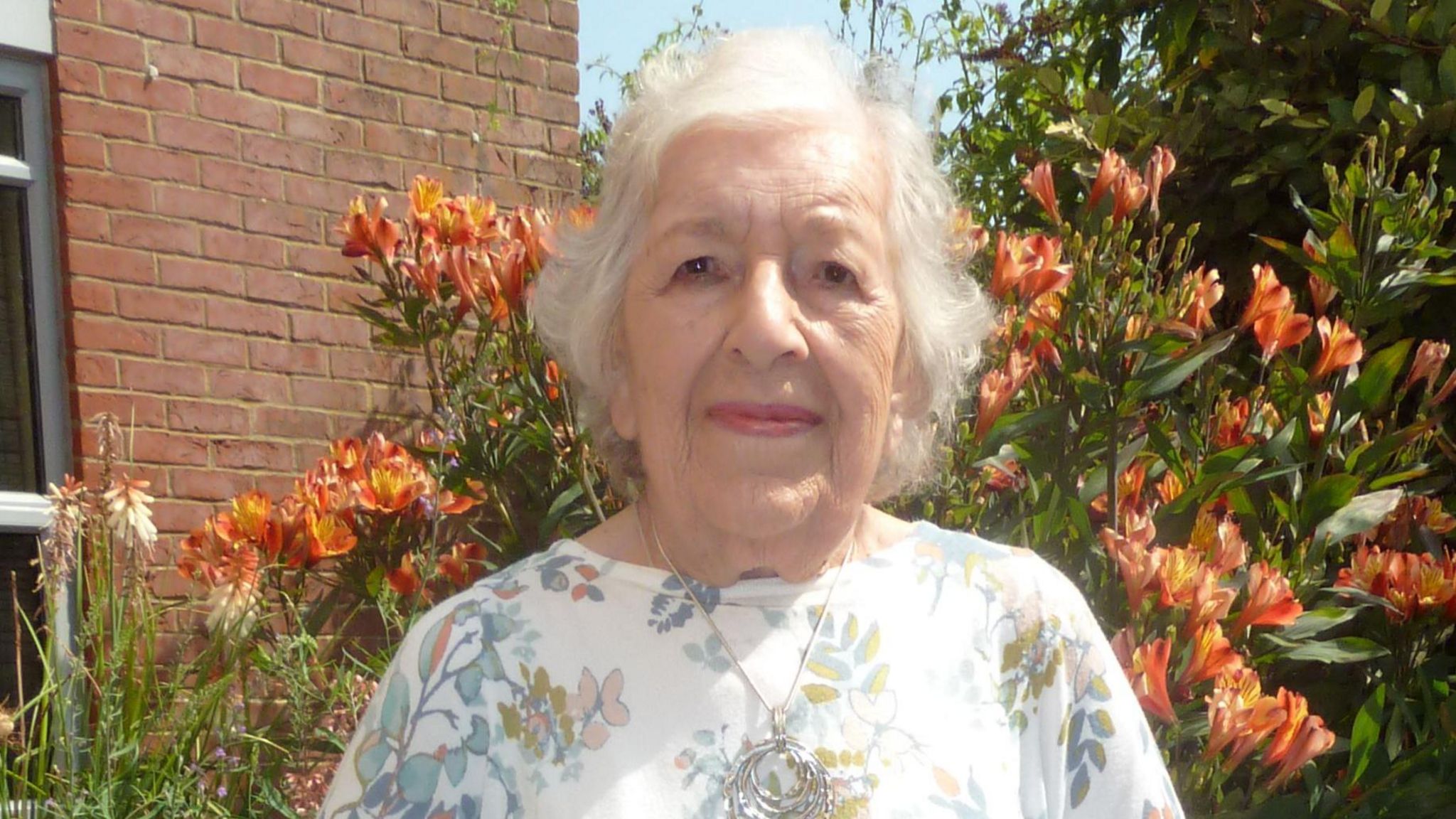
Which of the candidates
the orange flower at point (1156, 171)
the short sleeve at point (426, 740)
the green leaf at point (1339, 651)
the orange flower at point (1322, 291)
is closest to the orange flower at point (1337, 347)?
the orange flower at point (1322, 291)

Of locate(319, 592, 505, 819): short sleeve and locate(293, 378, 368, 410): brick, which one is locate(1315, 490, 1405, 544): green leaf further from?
locate(293, 378, 368, 410): brick

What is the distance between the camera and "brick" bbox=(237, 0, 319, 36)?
3.96 meters

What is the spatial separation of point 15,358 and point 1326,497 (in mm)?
3049

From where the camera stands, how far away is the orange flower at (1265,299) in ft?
7.61

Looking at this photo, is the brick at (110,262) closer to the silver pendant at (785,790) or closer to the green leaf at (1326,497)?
the silver pendant at (785,790)

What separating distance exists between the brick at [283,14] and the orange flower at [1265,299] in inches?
112

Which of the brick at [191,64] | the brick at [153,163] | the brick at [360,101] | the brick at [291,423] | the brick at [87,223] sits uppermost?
the brick at [191,64]

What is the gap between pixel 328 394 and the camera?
4.05 meters

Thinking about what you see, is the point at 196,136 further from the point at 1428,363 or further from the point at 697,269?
the point at 1428,363

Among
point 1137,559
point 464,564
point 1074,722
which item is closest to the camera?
point 1074,722

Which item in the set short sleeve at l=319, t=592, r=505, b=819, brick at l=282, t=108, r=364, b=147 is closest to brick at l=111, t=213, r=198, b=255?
brick at l=282, t=108, r=364, b=147

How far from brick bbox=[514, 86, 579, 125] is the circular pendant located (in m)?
3.34

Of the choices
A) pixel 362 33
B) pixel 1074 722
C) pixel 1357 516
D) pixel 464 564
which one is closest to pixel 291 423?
pixel 362 33

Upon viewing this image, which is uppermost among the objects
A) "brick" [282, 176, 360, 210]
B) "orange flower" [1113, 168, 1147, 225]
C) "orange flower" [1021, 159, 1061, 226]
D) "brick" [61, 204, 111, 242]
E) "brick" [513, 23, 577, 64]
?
"brick" [513, 23, 577, 64]
